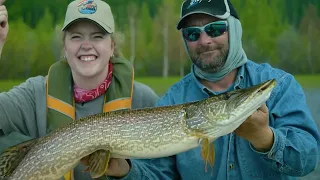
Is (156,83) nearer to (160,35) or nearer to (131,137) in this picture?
(160,35)

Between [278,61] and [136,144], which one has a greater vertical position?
[136,144]

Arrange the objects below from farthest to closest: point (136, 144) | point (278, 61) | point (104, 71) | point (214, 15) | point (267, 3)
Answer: point (267, 3), point (278, 61), point (104, 71), point (214, 15), point (136, 144)

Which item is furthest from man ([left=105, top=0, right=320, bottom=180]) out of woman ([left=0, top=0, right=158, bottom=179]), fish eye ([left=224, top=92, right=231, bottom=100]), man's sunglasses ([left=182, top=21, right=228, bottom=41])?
woman ([left=0, top=0, right=158, bottom=179])

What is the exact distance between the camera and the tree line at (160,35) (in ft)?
24.2

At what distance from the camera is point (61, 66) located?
330 cm

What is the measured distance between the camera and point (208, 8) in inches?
104

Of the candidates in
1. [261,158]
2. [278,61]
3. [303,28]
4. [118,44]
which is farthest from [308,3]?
[261,158]

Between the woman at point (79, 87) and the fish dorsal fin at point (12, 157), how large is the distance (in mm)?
710

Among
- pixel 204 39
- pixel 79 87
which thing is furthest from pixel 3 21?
pixel 204 39

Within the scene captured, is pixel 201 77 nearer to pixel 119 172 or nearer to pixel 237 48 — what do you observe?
pixel 237 48

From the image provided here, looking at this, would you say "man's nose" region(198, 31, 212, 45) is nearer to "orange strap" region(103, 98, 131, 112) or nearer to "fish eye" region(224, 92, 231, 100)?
"fish eye" region(224, 92, 231, 100)

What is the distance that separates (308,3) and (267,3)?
1.05 meters

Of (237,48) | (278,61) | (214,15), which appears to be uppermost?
(214,15)

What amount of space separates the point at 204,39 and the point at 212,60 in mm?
130
